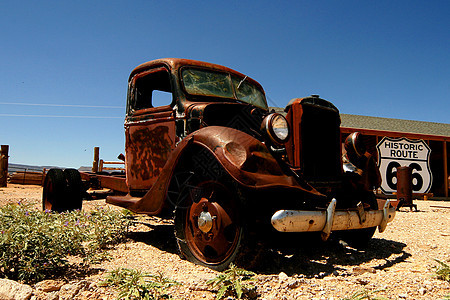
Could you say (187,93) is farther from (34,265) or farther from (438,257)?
(438,257)

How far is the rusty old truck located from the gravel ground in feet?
0.97

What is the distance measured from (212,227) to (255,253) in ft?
1.38

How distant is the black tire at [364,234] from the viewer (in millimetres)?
4094

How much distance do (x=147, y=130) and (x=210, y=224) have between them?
5.90 ft

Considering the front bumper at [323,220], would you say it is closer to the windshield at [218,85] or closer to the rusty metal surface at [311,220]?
the rusty metal surface at [311,220]

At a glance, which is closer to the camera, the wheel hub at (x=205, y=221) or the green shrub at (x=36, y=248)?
the green shrub at (x=36, y=248)

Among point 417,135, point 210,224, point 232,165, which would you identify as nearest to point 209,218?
point 210,224

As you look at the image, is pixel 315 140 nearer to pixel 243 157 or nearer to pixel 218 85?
pixel 243 157

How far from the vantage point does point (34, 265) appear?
8.39 feet

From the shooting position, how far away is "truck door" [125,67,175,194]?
13.3 feet

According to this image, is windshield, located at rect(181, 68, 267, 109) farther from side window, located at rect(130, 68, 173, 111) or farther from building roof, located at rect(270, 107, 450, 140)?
building roof, located at rect(270, 107, 450, 140)

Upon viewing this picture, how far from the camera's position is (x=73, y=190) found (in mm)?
5551

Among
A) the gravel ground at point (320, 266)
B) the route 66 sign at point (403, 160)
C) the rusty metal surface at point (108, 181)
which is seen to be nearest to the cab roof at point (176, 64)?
the rusty metal surface at point (108, 181)

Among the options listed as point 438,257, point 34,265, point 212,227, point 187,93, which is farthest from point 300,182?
point 34,265
